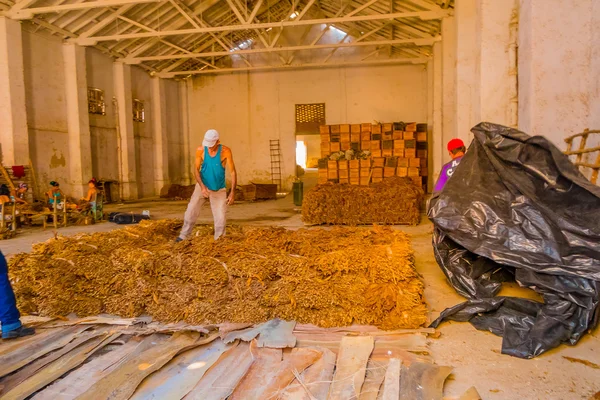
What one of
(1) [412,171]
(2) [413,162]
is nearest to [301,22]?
(2) [413,162]

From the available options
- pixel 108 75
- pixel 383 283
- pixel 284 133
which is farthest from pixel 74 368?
pixel 284 133

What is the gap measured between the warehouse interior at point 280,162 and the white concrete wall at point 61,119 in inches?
2.8

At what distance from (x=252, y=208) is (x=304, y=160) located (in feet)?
59.1

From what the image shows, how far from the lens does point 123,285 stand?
13.5ft

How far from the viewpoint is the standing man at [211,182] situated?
5996mm

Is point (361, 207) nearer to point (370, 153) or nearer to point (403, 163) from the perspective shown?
point (370, 153)

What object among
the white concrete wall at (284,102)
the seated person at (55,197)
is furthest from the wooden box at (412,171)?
the seated person at (55,197)

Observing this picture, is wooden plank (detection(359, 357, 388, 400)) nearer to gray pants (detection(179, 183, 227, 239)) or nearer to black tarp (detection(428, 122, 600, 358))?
black tarp (detection(428, 122, 600, 358))

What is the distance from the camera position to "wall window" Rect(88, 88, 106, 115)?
15941mm

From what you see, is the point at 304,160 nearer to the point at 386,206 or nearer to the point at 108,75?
the point at 108,75

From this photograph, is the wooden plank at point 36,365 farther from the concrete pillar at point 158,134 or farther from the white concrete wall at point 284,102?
the white concrete wall at point 284,102

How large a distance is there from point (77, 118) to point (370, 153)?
10464 mm

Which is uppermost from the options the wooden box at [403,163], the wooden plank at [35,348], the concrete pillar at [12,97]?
the concrete pillar at [12,97]

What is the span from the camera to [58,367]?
2988mm
